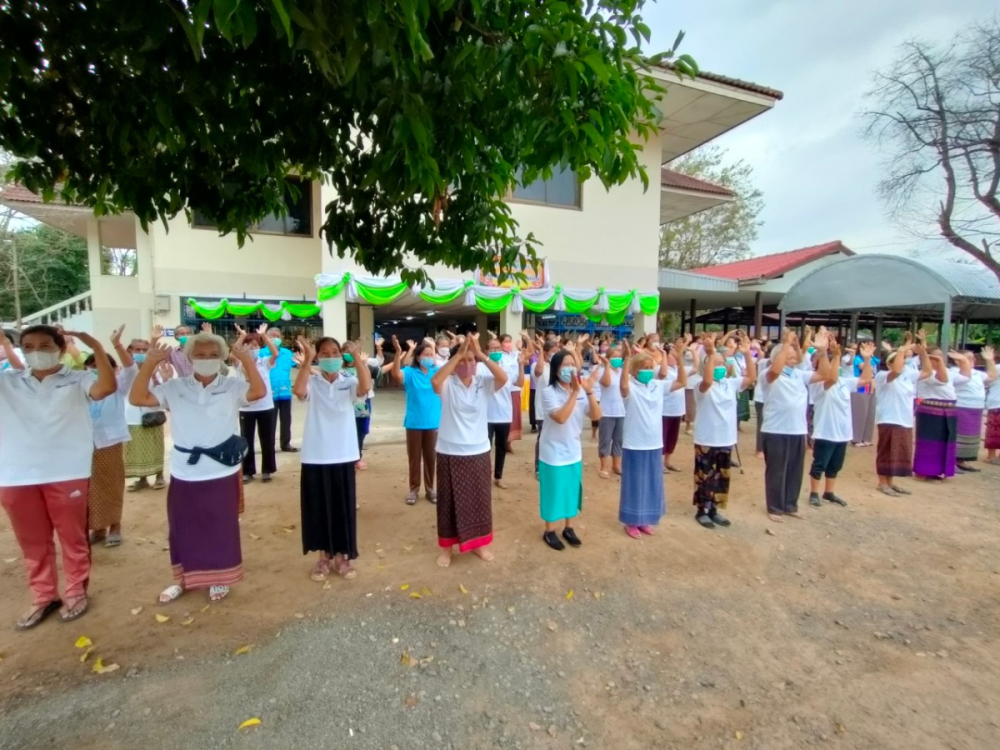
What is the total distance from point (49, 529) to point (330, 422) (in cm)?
176

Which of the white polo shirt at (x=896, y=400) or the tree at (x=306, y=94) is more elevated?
the tree at (x=306, y=94)

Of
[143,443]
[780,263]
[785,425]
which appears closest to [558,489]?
[785,425]

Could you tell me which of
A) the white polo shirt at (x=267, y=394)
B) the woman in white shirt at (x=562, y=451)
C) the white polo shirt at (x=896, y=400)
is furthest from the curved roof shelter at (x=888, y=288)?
the white polo shirt at (x=267, y=394)

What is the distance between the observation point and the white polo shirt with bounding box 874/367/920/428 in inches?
245

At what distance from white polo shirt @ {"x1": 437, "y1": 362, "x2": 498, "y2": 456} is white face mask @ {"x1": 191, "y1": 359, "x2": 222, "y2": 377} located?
1.52 meters

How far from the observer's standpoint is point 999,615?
355 centimetres

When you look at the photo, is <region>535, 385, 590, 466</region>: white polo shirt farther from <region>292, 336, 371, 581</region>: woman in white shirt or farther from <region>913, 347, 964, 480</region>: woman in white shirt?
<region>913, 347, 964, 480</region>: woman in white shirt

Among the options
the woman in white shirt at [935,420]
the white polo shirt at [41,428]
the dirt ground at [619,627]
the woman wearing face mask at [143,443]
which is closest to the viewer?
the dirt ground at [619,627]

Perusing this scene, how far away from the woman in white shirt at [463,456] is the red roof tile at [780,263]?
1336 centimetres

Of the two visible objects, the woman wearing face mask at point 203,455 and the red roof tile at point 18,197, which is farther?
the red roof tile at point 18,197

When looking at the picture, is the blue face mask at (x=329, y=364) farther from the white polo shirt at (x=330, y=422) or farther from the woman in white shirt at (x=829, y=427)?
the woman in white shirt at (x=829, y=427)

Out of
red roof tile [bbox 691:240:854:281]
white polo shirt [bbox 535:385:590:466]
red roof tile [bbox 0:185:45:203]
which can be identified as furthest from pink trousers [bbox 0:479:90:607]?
red roof tile [bbox 691:240:854:281]

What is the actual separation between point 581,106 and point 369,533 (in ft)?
12.5

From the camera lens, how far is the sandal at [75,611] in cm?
327
